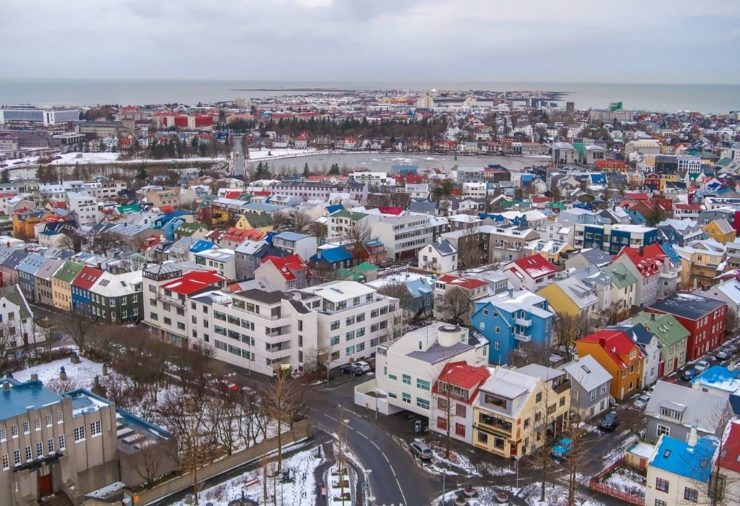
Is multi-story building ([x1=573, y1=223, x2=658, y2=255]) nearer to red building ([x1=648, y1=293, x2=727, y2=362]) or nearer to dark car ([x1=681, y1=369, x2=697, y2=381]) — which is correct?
red building ([x1=648, y1=293, x2=727, y2=362])

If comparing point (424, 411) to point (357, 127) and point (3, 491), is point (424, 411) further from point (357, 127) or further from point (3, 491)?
point (357, 127)

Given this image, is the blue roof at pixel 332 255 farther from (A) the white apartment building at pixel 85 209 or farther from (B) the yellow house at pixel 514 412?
(A) the white apartment building at pixel 85 209

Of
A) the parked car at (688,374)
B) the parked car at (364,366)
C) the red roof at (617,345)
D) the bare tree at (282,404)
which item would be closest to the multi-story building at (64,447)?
the bare tree at (282,404)

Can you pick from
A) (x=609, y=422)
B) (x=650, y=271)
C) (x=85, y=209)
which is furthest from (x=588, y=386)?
(x=85, y=209)

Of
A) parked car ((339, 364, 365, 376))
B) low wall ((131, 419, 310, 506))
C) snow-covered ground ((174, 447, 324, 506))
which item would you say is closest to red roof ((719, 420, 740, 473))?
Result: snow-covered ground ((174, 447, 324, 506))

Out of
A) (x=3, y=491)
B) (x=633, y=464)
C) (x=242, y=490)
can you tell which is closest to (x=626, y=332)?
(x=633, y=464)
